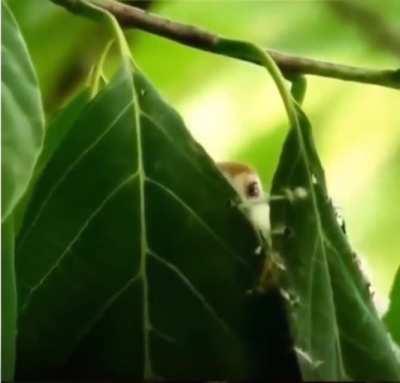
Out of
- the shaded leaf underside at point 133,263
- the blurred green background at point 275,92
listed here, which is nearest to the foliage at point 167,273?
the shaded leaf underside at point 133,263

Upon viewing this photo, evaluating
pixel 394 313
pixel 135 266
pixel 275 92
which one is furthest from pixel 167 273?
pixel 275 92

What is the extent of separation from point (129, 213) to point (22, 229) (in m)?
0.05

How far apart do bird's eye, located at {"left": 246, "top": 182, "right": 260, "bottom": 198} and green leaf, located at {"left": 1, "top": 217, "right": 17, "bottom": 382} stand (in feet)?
0.48

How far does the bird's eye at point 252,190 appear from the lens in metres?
0.53

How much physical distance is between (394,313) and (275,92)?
0.24 meters

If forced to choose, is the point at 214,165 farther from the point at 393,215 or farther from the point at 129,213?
the point at 393,215

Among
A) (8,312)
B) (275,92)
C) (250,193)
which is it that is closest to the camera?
(8,312)

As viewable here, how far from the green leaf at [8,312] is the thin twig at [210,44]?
128mm

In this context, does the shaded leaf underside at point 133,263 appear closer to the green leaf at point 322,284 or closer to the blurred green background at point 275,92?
the green leaf at point 322,284

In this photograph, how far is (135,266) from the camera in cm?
45

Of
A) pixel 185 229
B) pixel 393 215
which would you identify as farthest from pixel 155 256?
pixel 393 215

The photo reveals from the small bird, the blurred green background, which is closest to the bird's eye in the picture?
the small bird

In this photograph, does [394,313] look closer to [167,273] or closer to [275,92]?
[167,273]

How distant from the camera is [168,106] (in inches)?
18.6
